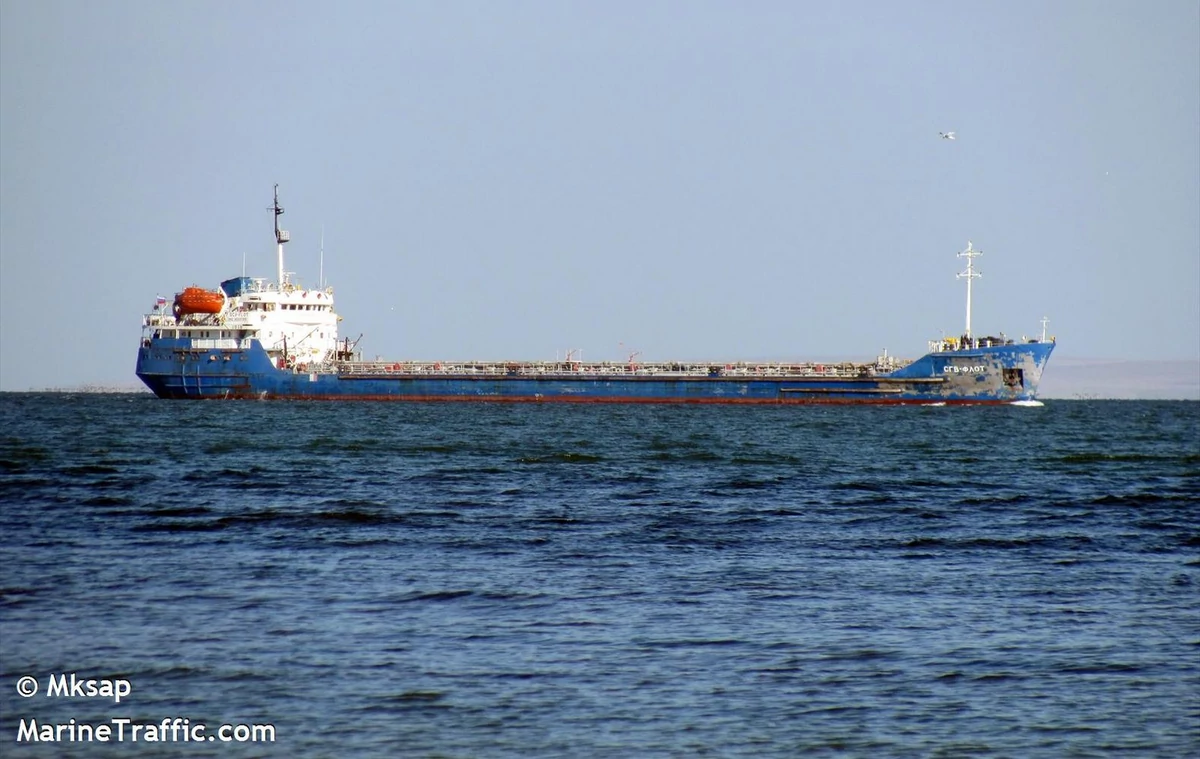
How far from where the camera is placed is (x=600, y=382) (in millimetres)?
90750

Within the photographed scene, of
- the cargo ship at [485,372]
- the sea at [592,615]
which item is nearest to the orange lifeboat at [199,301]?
the cargo ship at [485,372]

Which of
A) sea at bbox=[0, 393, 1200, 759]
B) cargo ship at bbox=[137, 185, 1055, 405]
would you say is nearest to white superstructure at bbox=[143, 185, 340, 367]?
cargo ship at bbox=[137, 185, 1055, 405]

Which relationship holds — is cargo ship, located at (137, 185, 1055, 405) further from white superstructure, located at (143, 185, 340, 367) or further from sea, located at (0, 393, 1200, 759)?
sea, located at (0, 393, 1200, 759)

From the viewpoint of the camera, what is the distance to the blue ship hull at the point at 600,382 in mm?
87562

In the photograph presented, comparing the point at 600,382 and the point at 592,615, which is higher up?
the point at 600,382

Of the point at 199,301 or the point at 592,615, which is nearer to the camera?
the point at 592,615

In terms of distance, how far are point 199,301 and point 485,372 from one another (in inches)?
827

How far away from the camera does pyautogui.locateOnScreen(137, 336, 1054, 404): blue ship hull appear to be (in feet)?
287

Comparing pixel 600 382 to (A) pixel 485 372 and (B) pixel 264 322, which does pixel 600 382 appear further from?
(B) pixel 264 322

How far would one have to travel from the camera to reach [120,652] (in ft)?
46.0

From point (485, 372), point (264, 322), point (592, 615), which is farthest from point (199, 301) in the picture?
point (592, 615)

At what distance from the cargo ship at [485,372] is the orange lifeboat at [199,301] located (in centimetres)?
7

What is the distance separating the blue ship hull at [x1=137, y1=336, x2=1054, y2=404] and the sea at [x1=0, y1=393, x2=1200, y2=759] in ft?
173

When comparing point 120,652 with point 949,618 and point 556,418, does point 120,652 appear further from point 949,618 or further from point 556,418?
point 556,418
